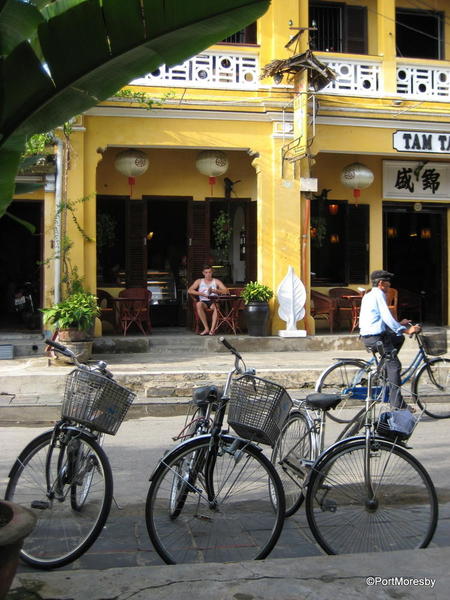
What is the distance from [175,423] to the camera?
8.88 m

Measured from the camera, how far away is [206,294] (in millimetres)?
13594

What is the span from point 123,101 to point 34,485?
989 centimetres

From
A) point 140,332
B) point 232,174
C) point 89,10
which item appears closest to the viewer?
point 89,10

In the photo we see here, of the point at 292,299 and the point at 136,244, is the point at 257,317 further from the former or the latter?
the point at 136,244

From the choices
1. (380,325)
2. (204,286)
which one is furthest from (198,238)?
(380,325)

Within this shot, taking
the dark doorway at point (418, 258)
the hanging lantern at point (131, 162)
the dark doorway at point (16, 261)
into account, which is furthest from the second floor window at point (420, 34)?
the dark doorway at point (16, 261)

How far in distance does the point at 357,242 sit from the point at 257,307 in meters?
3.95

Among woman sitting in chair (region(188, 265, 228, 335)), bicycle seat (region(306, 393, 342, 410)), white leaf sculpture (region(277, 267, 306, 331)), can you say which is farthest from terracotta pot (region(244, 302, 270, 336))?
bicycle seat (region(306, 393, 342, 410))

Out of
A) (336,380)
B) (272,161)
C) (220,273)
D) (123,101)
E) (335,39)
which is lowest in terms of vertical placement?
(336,380)

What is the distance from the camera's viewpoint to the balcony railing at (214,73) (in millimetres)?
13242

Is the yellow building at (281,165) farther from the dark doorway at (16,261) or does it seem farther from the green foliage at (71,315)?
the green foliage at (71,315)

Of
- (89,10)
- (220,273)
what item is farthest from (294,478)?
(220,273)

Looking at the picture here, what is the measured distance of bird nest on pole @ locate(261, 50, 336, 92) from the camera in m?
12.5

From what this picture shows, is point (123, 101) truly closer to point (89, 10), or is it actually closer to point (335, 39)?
point (335, 39)
